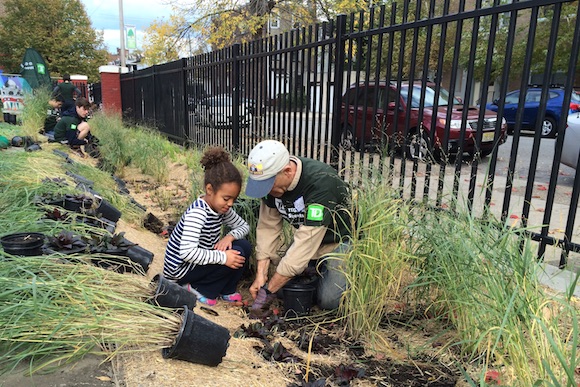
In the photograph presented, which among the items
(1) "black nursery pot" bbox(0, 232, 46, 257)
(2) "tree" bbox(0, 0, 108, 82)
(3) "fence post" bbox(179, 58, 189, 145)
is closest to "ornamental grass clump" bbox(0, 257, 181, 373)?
(1) "black nursery pot" bbox(0, 232, 46, 257)

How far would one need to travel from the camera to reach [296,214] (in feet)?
9.47

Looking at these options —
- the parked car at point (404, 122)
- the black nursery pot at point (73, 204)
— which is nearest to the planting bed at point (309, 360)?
the parked car at point (404, 122)

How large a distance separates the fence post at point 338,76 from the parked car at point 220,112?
2.41 metres

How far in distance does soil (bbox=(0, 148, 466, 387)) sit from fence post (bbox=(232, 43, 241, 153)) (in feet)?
13.9

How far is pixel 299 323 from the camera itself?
2.70 m

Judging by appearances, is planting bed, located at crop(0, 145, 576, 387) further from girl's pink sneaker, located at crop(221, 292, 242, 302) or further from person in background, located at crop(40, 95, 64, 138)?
person in background, located at crop(40, 95, 64, 138)

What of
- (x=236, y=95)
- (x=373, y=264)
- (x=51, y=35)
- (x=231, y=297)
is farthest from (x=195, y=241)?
(x=51, y=35)

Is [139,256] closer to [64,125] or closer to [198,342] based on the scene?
[198,342]

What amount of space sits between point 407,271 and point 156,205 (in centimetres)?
415

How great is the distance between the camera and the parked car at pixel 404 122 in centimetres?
342

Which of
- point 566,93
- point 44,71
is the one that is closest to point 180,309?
point 566,93

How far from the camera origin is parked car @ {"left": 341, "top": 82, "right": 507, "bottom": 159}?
3424 mm

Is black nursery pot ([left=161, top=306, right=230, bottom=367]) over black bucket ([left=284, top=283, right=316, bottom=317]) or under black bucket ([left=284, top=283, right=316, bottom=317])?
over

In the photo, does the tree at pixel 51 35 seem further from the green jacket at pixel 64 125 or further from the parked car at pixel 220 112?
the parked car at pixel 220 112
